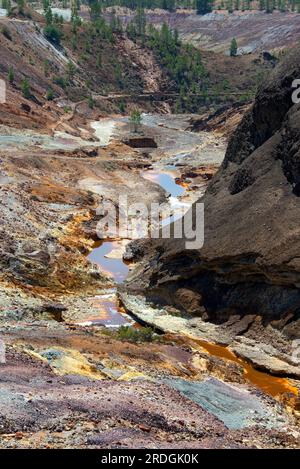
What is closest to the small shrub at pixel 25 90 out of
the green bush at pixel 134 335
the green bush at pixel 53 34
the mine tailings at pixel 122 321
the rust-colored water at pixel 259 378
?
the green bush at pixel 53 34

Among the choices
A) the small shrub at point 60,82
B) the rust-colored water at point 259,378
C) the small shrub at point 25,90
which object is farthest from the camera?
the small shrub at point 60,82

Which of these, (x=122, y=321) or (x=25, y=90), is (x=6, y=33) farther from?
(x=122, y=321)

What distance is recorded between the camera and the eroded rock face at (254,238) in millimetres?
29312

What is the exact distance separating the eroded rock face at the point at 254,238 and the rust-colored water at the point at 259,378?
7.43 feet

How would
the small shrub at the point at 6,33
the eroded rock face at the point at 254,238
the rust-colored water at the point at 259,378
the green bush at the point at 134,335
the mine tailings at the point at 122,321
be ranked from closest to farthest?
the rust-colored water at the point at 259,378 < the mine tailings at the point at 122,321 < the green bush at the point at 134,335 < the eroded rock face at the point at 254,238 < the small shrub at the point at 6,33

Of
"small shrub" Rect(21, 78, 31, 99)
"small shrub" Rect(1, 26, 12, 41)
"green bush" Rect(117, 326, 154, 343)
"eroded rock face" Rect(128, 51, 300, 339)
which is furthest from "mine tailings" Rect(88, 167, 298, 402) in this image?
"small shrub" Rect(1, 26, 12, 41)

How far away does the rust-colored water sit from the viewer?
2547cm

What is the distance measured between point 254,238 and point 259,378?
7113 millimetres

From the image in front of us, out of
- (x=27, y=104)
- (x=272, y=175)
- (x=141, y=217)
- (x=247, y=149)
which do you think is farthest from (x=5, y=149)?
(x=272, y=175)

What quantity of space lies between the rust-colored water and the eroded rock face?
2265 mm

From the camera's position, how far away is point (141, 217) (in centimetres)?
5616

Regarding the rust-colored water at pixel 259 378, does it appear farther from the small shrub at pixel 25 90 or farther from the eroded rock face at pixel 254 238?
the small shrub at pixel 25 90

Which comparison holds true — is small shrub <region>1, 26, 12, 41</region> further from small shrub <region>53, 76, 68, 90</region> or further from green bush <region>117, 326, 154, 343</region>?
green bush <region>117, 326, 154, 343</region>

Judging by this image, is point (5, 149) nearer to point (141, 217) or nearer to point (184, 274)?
point (141, 217)
